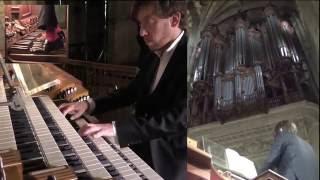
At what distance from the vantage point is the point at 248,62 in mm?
1745

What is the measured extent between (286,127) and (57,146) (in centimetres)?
93

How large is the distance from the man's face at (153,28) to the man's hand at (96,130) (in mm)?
345

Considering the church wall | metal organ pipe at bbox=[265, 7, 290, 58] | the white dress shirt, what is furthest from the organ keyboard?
metal organ pipe at bbox=[265, 7, 290, 58]

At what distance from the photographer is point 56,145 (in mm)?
1507

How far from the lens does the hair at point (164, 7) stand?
1.51 m

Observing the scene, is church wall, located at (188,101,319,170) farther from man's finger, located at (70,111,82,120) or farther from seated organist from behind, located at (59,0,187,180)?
man's finger, located at (70,111,82,120)

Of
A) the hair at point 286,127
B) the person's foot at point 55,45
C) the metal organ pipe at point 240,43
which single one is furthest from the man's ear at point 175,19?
the hair at point 286,127

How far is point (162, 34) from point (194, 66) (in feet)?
0.72

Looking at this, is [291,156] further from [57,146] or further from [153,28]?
[57,146]

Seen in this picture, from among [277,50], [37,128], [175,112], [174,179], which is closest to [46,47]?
[37,128]

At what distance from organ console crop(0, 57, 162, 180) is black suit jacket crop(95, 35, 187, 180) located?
6cm

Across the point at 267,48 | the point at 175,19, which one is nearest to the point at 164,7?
the point at 175,19

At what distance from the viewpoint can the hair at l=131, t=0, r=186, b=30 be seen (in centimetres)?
151

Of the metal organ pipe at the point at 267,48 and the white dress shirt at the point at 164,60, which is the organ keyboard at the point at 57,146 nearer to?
the white dress shirt at the point at 164,60
